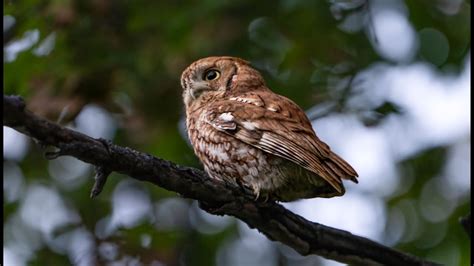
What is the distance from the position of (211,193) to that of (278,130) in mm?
839

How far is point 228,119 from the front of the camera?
5.18m

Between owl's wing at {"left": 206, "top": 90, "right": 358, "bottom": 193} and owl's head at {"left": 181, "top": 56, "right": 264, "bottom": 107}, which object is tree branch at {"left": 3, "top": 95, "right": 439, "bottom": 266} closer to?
owl's wing at {"left": 206, "top": 90, "right": 358, "bottom": 193}

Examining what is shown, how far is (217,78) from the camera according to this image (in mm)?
5930

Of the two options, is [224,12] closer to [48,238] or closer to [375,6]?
[375,6]

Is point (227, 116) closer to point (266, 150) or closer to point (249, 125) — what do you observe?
point (249, 125)

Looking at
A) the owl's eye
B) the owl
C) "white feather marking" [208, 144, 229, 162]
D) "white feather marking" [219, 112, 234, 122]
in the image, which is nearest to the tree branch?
the owl

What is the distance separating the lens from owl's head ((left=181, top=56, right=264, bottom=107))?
5844 mm

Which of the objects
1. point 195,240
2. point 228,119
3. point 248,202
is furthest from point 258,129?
point 195,240

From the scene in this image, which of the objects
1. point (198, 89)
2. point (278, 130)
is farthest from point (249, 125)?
point (198, 89)

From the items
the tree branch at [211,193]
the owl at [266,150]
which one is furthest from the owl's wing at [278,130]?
the tree branch at [211,193]

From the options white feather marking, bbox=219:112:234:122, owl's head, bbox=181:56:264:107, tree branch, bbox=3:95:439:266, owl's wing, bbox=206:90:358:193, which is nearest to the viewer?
tree branch, bbox=3:95:439:266

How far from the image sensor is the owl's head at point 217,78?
19.2ft

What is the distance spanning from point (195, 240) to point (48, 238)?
4.54ft

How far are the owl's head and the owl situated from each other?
27cm
